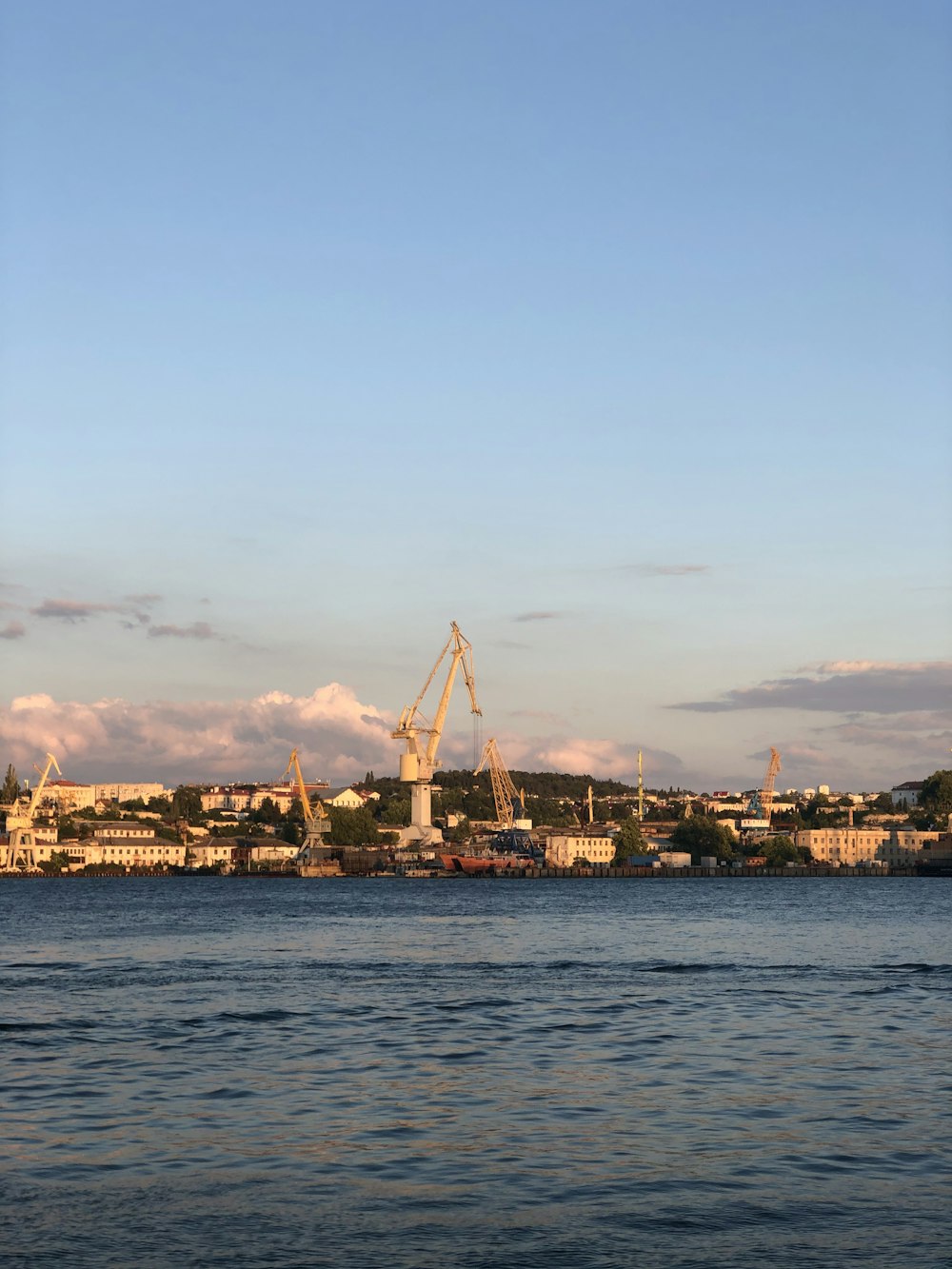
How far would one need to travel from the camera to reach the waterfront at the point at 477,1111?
12.9m

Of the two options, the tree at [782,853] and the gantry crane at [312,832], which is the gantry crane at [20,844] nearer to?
the gantry crane at [312,832]

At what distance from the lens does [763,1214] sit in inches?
534

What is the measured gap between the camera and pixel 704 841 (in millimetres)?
190750

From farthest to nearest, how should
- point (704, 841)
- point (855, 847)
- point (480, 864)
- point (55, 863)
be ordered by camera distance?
point (855, 847), point (704, 841), point (55, 863), point (480, 864)

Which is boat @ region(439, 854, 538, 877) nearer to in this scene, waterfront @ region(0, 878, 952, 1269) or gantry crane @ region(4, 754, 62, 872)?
gantry crane @ region(4, 754, 62, 872)

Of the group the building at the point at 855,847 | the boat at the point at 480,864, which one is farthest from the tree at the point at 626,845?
the building at the point at 855,847

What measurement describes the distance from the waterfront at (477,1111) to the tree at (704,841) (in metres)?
148

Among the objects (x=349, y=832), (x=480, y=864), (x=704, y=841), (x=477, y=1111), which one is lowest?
(x=480, y=864)

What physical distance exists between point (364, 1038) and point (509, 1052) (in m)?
3.05

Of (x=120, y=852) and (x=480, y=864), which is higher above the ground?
(x=120, y=852)

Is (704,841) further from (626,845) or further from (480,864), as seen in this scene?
(480,864)

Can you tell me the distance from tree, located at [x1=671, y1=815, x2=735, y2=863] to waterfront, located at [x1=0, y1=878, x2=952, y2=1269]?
148 meters

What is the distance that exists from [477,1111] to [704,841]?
6913 inches

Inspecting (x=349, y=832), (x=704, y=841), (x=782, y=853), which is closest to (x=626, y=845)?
(x=704, y=841)
